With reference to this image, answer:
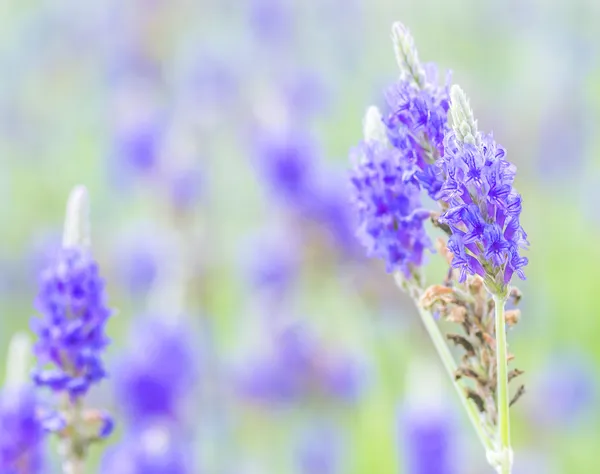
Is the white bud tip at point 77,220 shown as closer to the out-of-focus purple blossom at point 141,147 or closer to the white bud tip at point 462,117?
the white bud tip at point 462,117

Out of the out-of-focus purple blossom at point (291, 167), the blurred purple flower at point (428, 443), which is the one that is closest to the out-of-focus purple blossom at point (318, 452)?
the blurred purple flower at point (428, 443)

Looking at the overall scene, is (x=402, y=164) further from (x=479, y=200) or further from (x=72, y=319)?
(x=72, y=319)

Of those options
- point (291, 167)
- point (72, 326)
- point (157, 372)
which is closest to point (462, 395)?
point (72, 326)

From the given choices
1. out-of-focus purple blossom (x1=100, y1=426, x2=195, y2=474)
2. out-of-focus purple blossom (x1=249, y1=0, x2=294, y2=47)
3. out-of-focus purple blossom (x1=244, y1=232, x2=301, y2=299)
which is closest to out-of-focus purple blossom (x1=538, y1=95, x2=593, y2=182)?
out-of-focus purple blossom (x1=244, y1=232, x2=301, y2=299)

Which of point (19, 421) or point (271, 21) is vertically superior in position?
point (271, 21)

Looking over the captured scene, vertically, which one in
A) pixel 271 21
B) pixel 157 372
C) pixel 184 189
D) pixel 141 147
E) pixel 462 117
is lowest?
pixel 462 117

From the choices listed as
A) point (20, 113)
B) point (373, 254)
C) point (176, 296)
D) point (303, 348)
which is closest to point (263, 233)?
point (303, 348)
